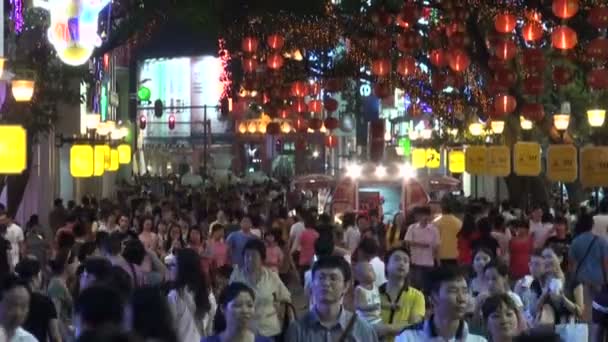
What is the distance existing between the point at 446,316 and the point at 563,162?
17022 millimetres

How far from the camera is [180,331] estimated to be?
8344 millimetres

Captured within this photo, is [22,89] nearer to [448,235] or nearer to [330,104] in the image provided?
[448,235]

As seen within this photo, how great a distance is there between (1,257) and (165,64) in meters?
55.4

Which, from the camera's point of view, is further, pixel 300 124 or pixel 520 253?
pixel 300 124

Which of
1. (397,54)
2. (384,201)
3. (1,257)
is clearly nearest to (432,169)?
(384,201)

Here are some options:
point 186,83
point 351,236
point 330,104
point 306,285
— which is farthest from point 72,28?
point 186,83

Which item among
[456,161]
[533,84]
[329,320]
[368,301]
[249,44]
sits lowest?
[368,301]

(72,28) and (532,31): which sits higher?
(532,31)

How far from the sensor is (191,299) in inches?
340

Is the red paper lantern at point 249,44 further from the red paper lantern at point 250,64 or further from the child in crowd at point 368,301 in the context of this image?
the child in crowd at point 368,301

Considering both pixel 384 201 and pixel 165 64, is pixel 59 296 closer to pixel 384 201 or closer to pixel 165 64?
pixel 384 201

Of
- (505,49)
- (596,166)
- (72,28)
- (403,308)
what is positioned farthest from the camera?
(596,166)

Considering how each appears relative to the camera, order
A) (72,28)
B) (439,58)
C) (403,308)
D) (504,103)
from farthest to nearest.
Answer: (504,103), (439,58), (72,28), (403,308)

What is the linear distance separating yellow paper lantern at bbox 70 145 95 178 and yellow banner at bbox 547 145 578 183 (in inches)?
392
